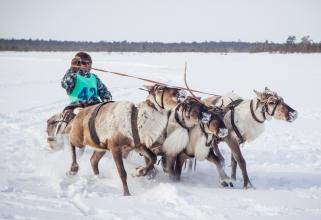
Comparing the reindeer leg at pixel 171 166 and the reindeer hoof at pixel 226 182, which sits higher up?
the reindeer leg at pixel 171 166

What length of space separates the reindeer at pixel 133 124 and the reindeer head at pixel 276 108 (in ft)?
5.58

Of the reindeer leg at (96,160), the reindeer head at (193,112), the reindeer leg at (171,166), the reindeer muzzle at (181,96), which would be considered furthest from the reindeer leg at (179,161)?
the reindeer leg at (96,160)

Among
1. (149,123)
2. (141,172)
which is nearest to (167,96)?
(149,123)

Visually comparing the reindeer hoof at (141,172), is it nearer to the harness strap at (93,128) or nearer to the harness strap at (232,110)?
the harness strap at (93,128)

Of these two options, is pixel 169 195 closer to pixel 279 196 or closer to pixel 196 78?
pixel 279 196

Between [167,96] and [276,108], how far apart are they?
76.6 inches

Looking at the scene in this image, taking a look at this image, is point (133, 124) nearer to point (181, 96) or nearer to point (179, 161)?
point (181, 96)

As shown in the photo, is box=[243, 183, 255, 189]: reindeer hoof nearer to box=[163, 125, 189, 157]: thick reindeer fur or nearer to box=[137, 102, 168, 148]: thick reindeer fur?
box=[163, 125, 189, 157]: thick reindeer fur

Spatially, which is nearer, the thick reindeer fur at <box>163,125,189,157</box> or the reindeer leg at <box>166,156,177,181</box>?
the thick reindeer fur at <box>163,125,189,157</box>

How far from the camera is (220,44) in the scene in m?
127

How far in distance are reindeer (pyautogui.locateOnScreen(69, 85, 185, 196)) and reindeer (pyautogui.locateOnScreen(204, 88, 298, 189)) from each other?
1.44m

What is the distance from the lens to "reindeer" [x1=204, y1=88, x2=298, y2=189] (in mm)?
6738

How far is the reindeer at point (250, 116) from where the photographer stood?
22.1 feet

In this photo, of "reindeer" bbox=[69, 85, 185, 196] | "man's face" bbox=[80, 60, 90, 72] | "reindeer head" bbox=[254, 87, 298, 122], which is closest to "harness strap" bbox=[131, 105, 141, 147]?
"reindeer" bbox=[69, 85, 185, 196]
